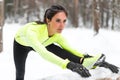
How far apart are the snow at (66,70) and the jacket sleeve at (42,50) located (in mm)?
746

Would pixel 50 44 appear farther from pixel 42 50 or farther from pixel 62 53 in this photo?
pixel 42 50

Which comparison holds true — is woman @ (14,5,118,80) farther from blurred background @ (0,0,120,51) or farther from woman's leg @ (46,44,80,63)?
blurred background @ (0,0,120,51)

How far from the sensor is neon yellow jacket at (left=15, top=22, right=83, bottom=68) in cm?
386

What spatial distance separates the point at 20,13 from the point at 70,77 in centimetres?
2151

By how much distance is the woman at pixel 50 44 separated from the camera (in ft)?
12.6

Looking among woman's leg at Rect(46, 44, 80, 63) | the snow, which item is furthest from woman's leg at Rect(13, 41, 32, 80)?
the snow

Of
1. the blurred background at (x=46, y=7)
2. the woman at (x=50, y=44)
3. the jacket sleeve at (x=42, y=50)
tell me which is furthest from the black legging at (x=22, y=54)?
the blurred background at (x=46, y=7)

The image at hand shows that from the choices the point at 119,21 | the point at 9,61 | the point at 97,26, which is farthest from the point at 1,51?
the point at 119,21

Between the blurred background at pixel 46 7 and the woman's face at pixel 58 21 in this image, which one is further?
the blurred background at pixel 46 7

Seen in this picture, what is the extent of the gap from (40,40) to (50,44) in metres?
0.38

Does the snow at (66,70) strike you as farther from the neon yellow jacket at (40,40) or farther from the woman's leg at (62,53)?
the neon yellow jacket at (40,40)

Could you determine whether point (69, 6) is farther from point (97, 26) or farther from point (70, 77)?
point (70, 77)

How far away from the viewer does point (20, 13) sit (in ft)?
85.9

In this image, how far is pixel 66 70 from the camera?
19.3ft
